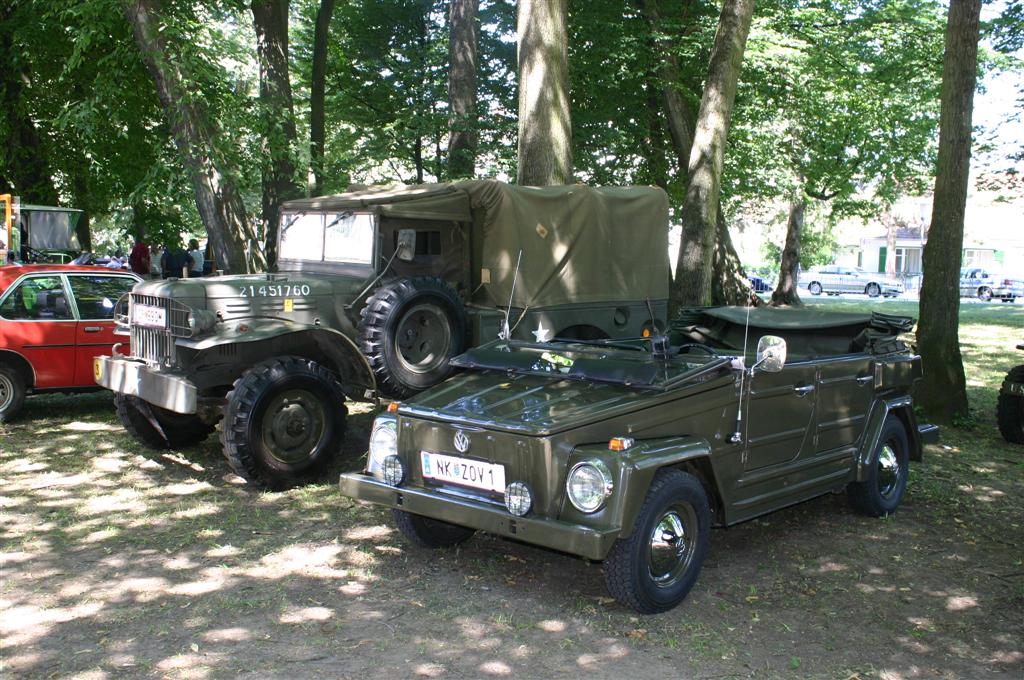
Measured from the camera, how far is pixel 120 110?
56.0 ft

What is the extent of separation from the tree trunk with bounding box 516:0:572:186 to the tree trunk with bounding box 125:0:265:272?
4.68 metres

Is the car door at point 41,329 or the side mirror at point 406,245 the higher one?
the side mirror at point 406,245

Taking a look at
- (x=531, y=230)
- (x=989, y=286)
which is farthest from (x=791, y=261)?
(x=531, y=230)

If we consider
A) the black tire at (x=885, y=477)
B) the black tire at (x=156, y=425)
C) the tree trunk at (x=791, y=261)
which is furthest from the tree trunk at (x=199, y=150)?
the tree trunk at (x=791, y=261)

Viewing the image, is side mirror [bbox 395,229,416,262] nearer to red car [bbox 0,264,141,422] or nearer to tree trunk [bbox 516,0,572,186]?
tree trunk [bbox 516,0,572,186]

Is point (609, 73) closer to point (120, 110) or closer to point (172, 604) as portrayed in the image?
point (120, 110)

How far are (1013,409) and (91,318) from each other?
32.8 feet

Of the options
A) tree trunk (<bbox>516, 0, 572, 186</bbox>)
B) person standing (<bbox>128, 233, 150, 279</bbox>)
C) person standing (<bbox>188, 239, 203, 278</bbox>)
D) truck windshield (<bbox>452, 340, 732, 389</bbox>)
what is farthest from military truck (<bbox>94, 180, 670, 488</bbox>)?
person standing (<bbox>128, 233, 150, 279</bbox>)

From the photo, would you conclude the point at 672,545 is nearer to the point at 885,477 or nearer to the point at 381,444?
the point at 381,444

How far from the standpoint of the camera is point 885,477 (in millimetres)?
7309

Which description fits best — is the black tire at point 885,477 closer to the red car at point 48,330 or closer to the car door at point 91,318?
the car door at point 91,318

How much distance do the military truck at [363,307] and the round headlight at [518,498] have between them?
315cm

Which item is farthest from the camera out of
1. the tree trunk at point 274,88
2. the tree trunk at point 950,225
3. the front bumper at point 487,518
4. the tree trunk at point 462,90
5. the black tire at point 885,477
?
the tree trunk at point 462,90

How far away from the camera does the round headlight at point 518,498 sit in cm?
506
